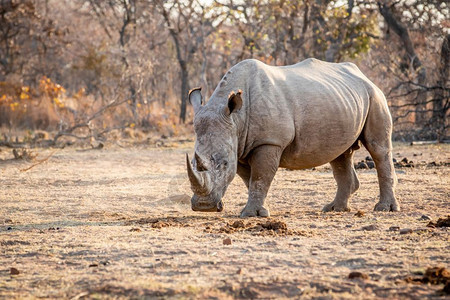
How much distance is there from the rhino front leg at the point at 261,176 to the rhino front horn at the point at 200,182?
0.69 metres

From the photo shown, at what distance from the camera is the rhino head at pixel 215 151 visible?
233 inches

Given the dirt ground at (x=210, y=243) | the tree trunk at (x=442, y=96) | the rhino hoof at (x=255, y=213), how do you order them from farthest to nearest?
the tree trunk at (x=442, y=96), the rhino hoof at (x=255, y=213), the dirt ground at (x=210, y=243)

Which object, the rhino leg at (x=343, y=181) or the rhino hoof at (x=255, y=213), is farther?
the rhino leg at (x=343, y=181)

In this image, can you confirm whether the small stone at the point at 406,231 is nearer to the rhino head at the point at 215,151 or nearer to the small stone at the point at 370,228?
the small stone at the point at 370,228

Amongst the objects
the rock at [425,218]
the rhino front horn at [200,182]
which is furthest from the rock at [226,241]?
the rock at [425,218]

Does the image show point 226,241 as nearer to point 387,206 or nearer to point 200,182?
point 200,182

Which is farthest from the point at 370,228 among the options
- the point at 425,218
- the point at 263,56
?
the point at 263,56

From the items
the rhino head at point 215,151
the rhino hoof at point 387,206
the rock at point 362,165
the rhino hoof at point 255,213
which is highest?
the rhino head at point 215,151

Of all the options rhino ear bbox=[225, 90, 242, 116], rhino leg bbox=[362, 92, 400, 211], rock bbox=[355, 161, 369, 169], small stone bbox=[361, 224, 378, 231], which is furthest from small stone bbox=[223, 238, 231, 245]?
rock bbox=[355, 161, 369, 169]

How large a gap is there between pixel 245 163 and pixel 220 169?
0.79 m

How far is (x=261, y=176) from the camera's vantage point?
6438mm

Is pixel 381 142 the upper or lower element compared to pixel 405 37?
lower

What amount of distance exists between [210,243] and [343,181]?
110 inches

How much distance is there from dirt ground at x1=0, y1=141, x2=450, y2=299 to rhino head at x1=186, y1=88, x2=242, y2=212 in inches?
9.6
